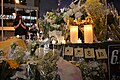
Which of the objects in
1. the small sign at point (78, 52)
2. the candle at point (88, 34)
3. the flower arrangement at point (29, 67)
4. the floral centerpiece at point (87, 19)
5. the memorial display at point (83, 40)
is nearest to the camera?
the flower arrangement at point (29, 67)

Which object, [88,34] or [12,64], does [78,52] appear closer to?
[88,34]

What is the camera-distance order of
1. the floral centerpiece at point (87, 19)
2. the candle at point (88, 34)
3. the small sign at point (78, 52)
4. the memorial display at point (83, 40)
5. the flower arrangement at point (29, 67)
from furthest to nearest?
1. the floral centerpiece at point (87, 19)
2. the candle at point (88, 34)
3. the small sign at point (78, 52)
4. the memorial display at point (83, 40)
5. the flower arrangement at point (29, 67)

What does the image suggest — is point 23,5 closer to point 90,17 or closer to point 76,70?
point 90,17

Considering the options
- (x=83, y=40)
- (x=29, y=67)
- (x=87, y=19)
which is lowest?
(x=29, y=67)

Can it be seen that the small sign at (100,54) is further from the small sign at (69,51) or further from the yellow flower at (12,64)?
the yellow flower at (12,64)

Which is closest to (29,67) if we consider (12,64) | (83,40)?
(12,64)

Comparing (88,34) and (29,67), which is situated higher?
(88,34)

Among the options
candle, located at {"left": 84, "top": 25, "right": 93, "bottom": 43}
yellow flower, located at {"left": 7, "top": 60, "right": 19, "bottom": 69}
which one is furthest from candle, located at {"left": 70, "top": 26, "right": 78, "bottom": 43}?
yellow flower, located at {"left": 7, "top": 60, "right": 19, "bottom": 69}

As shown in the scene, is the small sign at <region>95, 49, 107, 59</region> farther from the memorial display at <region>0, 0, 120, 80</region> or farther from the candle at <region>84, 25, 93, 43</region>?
the candle at <region>84, 25, 93, 43</region>

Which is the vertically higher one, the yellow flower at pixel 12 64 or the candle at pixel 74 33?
the candle at pixel 74 33

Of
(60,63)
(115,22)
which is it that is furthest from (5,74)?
(115,22)

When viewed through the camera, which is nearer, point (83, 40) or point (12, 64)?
point (12, 64)

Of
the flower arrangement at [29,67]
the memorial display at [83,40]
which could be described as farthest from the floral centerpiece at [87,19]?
the flower arrangement at [29,67]

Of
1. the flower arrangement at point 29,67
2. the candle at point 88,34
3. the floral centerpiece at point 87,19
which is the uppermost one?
the floral centerpiece at point 87,19
